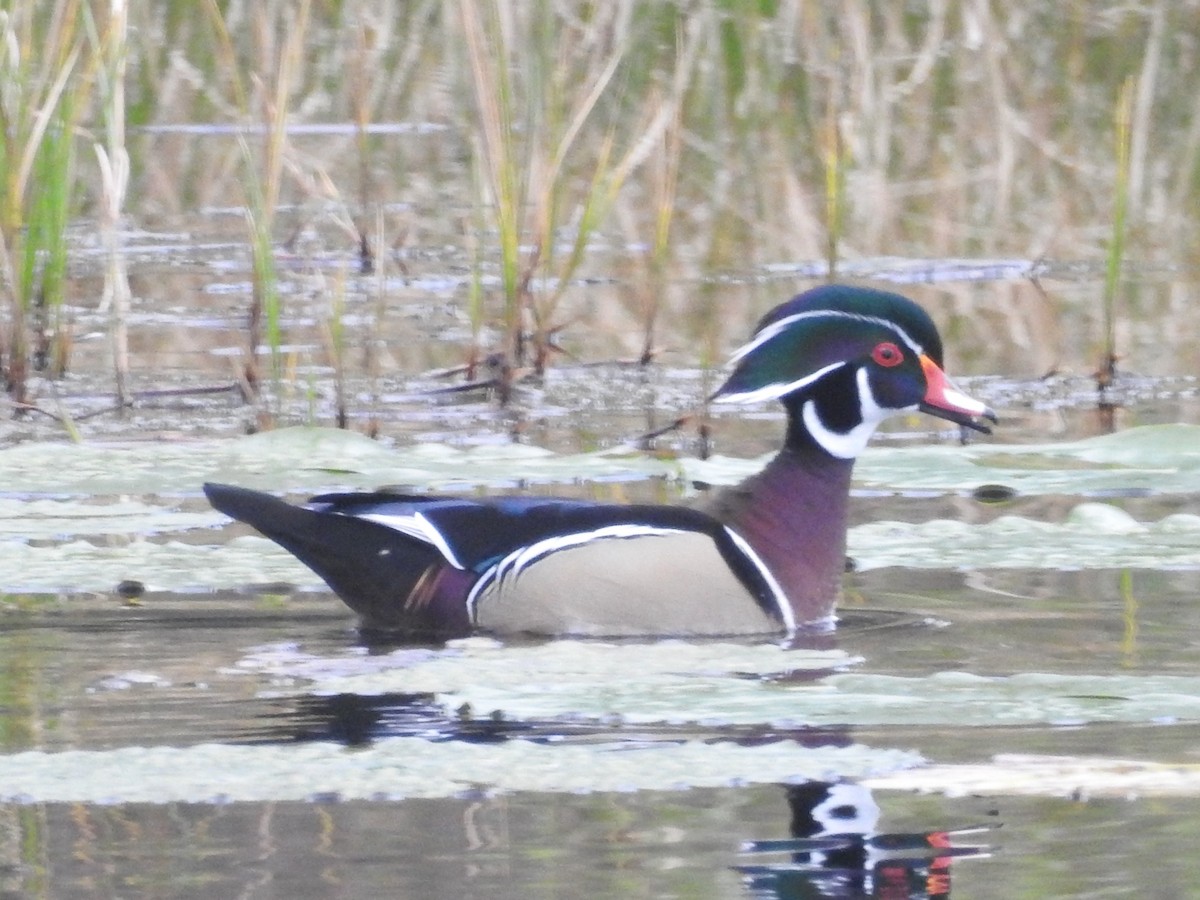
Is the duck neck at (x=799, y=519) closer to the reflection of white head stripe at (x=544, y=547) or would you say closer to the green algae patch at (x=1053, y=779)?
the reflection of white head stripe at (x=544, y=547)

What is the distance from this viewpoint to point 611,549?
19.1 feet

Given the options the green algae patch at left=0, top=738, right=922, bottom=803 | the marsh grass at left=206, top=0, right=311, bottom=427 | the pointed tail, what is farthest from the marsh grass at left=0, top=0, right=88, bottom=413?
the green algae patch at left=0, top=738, right=922, bottom=803

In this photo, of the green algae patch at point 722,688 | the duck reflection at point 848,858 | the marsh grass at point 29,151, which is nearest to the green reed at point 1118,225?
the green algae patch at point 722,688

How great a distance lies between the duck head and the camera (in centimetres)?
615

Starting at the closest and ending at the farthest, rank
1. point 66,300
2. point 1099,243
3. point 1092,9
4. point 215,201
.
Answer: point 66,300, point 1099,243, point 215,201, point 1092,9

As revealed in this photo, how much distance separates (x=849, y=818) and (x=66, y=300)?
22.9 ft

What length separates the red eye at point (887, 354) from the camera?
6.20 m

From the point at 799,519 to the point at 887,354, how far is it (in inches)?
18.8

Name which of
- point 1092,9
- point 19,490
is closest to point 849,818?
point 19,490

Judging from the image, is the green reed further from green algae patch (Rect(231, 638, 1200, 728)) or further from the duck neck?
green algae patch (Rect(231, 638, 1200, 728))

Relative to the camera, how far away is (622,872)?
373cm

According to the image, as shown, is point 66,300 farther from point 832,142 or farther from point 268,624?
point 268,624

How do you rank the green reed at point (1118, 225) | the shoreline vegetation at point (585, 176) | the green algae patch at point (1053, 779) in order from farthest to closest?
the shoreline vegetation at point (585, 176), the green reed at point (1118, 225), the green algae patch at point (1053, 779)

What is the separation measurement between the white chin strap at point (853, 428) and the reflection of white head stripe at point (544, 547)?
0.49m
